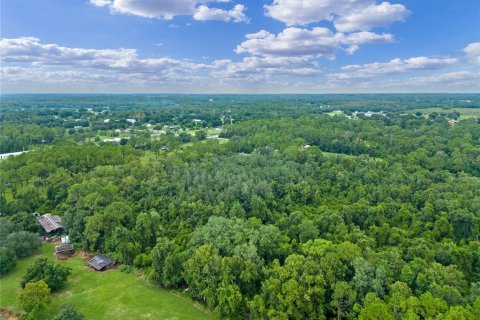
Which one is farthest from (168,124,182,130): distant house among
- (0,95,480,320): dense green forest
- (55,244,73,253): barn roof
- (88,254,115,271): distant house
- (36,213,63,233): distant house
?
(88,254,115,271): distant house

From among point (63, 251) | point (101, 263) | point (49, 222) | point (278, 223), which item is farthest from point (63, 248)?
point (278, 223)

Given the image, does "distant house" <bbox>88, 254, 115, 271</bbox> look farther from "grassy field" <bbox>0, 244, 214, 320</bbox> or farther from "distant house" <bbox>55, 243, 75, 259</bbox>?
"distant house" <bbox>55, 243, 75, 259</bbox>

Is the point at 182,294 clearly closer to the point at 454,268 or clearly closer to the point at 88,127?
the point at 454,268

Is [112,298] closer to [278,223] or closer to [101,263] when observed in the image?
[101,263]

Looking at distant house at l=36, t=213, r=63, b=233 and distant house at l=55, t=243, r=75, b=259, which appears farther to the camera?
distant house at l=36, t=213, r=63, b=233

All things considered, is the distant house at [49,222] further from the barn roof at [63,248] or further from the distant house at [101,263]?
the distant house at [101,263]

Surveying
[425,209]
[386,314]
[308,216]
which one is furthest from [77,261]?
[425,209]
